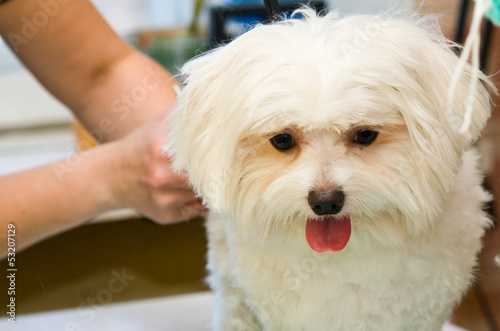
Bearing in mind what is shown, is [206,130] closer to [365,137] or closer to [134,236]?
[365,137]

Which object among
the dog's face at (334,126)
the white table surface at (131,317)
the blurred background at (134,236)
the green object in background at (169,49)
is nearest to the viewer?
the dog's face at (334,126)

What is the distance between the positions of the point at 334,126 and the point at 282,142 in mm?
69

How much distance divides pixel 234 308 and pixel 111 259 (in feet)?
2.17

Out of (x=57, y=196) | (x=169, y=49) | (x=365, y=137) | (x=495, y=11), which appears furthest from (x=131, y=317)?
(x=169, y=49)

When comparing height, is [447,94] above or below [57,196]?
above

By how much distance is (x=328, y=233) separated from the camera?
633 millimetres

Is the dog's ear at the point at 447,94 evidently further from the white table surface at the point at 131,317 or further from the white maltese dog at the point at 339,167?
the white table surface at the point at 131,317

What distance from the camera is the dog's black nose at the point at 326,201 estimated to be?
22.9 inches

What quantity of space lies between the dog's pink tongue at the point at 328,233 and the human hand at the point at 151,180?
0.72 ft

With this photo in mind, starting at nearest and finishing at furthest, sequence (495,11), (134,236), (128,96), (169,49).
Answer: (495,11) → (128,96) → (134,236) → (169,49)

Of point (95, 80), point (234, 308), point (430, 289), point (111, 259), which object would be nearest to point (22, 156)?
point (111, 259)

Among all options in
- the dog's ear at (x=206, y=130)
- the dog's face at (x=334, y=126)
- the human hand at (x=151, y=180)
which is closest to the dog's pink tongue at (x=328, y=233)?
the dog's face at (x=334, y=126)

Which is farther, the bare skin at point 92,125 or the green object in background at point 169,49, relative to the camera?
the green object in background at point 169,49

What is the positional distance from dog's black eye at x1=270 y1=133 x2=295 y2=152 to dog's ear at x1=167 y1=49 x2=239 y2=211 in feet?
0.15
